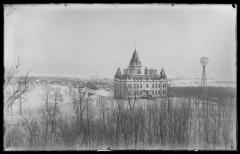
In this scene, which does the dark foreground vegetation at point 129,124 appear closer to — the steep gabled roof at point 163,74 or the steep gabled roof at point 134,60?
the steep gabled roof at point 163,74

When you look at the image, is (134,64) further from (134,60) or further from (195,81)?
(195,81)

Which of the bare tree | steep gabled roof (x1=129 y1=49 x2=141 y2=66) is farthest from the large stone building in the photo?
the bare tree

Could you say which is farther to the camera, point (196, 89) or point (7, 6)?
point (196, 89)

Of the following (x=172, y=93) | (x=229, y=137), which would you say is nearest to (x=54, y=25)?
(x=172, y=93)

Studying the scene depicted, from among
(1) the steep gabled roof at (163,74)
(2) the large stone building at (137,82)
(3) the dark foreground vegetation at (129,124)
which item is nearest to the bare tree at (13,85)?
(3) the dark foreground vegetation at (129,124)

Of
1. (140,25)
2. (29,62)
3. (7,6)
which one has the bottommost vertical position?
(29,62)

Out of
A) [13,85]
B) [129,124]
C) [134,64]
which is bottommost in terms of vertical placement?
[129,124]

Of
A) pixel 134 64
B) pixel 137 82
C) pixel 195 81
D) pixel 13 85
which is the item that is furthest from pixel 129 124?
pixel 13 85

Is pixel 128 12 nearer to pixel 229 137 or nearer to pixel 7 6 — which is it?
pixel 7 6

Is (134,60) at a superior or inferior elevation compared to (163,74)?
superior
